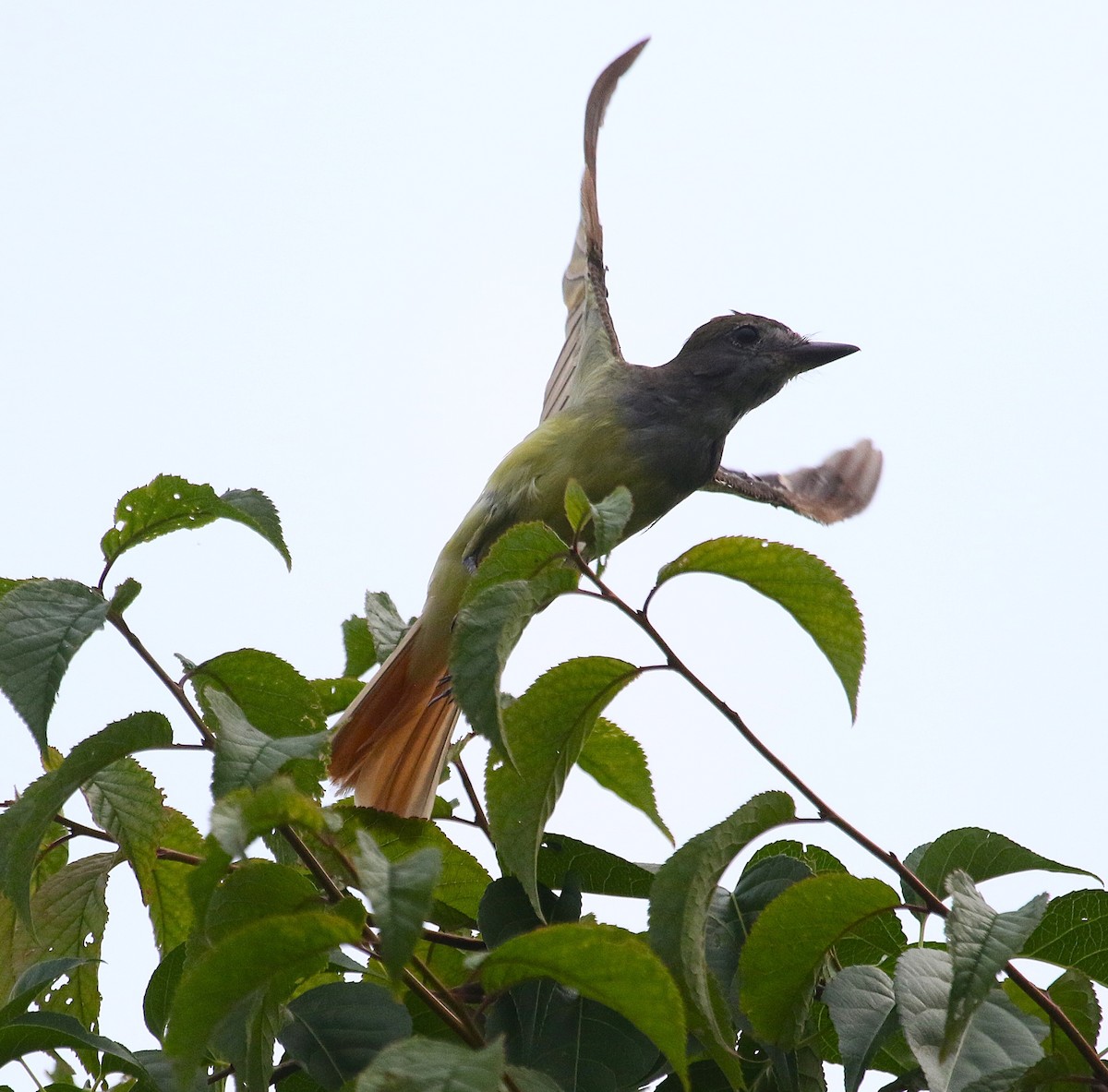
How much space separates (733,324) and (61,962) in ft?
11.1

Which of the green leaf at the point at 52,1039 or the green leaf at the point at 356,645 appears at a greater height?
the green leaf at the point at 356,645

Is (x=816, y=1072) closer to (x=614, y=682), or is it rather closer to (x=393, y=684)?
(x=614, y=682)

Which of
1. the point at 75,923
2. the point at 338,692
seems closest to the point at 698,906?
the point at 75,923

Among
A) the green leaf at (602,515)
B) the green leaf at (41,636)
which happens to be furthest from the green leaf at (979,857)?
the green leaf at (41,636)

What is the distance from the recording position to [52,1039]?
1417 mm

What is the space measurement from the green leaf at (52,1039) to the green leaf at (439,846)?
449 millimetres

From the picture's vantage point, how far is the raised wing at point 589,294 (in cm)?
366

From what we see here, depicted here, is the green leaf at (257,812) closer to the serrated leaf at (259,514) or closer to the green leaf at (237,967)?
the green leaf at (237,967)

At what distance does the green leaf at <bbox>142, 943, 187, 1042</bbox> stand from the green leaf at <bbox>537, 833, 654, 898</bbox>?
1.64 ft

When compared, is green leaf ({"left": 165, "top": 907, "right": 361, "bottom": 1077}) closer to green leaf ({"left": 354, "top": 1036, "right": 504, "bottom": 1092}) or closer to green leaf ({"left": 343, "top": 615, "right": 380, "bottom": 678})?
green leaf ({"left": 354, "top": 1036, "right": 504, "bottom": 1092})

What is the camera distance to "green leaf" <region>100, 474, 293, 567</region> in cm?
170

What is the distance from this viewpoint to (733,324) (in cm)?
446

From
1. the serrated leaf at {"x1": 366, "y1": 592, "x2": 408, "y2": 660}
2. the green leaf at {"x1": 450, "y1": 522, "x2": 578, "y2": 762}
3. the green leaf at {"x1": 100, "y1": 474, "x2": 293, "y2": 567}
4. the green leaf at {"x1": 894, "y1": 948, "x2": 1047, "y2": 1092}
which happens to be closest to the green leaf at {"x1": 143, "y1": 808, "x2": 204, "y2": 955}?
the green leaf at {"x1": 100, "y1": 474, "x2": 293, "y2": 567}

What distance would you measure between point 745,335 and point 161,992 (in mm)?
3222
